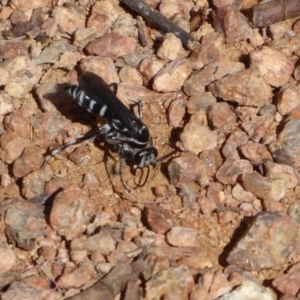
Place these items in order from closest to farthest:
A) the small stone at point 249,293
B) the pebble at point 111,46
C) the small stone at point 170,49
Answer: the small stone at point 249,293
the small stone at point 170,49
the pebble at point 111,46

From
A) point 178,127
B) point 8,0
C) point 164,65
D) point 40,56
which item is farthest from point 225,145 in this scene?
point 8,0

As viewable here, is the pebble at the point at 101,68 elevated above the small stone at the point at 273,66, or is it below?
above

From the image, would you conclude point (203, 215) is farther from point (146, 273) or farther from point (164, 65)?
point (164, 65)

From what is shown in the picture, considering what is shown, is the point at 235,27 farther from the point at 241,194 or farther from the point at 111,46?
the point at 241,194

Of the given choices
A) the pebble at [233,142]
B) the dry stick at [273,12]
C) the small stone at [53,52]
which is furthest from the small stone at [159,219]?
the dry stick at [273,12]

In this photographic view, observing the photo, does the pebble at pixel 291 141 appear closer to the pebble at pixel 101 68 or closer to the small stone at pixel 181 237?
the small stone at pixel 181 237
